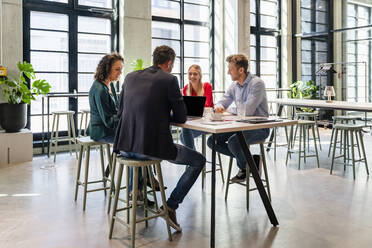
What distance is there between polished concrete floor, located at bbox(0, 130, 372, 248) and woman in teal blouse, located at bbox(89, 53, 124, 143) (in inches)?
29.2

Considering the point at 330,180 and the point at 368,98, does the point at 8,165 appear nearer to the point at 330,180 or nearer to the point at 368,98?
the point at 330,180

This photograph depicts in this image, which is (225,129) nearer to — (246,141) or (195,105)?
(195,105)

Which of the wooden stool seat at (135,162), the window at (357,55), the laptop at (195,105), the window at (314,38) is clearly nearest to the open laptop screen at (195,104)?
the laptop at (195,105)

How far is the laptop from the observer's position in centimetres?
→ 346

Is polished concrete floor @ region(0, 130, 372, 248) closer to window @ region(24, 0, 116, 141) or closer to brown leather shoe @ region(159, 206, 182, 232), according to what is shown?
brown leather shoe @ region(159, 206, 182, 232)

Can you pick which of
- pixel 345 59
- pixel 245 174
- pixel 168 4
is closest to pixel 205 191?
pixel 245 174

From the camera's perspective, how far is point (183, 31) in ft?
27.8

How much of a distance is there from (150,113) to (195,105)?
0.87 metres

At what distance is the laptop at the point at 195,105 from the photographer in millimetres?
3459

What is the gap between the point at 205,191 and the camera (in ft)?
13.6

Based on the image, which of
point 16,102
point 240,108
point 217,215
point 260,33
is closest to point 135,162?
point 217,215

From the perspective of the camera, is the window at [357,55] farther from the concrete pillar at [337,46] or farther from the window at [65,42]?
the window at [65,42]

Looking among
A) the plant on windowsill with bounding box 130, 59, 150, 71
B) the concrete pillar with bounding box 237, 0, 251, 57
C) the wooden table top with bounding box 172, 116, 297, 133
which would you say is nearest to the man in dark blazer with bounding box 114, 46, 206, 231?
the wooden table top with bounding box 172, 116, 297, 133

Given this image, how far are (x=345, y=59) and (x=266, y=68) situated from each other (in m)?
2.01
